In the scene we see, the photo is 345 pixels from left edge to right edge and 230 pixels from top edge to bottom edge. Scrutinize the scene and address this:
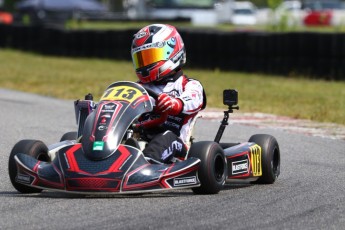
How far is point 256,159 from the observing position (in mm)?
6633

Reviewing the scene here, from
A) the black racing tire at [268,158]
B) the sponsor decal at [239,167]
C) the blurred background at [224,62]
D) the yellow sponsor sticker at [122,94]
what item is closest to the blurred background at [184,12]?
the blurred background at [224,62]

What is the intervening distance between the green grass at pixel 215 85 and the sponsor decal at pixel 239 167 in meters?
4.97

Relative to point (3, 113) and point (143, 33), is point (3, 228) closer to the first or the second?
point (143, 33)

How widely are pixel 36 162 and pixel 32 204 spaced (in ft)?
1.40

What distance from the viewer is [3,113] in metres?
11.7

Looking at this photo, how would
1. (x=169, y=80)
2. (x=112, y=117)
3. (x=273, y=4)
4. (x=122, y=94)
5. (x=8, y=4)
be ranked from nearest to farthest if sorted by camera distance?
(x=112, y=117) → (x=122, y=94) → (x=169, y=80) → (x=273, y=4) → (x=8, y=4)

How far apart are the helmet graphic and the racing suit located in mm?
97

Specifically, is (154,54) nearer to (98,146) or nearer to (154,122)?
(154,122)

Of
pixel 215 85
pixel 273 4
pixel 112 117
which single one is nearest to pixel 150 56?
pixel 112 117

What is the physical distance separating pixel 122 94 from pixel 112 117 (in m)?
0.23

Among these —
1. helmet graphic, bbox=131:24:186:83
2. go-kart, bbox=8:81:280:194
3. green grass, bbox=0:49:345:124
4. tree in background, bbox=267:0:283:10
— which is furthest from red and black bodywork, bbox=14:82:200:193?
tree in background, bbox=267:0:283:10

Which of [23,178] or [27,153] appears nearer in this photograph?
[23,178]

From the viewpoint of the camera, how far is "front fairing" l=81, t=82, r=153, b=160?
18.9 ft

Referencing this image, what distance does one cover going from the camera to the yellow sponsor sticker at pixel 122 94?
606 centimetres
